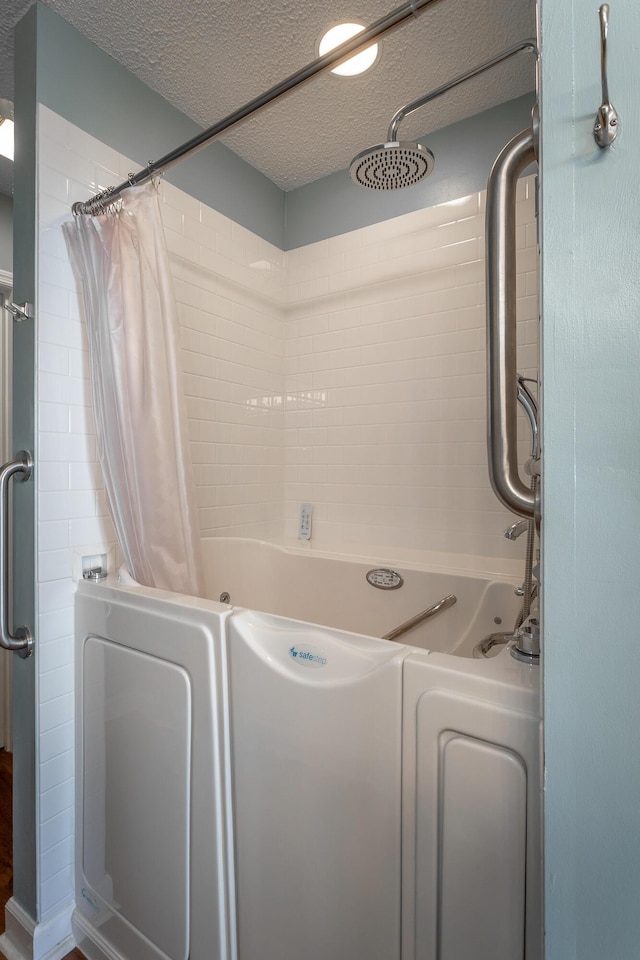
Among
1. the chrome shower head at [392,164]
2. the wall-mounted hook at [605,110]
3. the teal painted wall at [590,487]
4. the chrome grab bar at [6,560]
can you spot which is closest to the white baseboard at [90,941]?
the chrome grab bar at [6,560]

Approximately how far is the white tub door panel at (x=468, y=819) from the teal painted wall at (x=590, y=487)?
0.11 meters

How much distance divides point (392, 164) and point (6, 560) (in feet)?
4.77

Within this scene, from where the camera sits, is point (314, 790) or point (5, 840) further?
point (5, 840)

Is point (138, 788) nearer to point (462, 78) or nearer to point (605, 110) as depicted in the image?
point (605, 110)

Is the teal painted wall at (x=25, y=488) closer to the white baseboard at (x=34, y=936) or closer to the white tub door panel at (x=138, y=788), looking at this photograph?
the white baseboard at (x=34, y=936)

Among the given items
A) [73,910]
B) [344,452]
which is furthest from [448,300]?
[73,910]

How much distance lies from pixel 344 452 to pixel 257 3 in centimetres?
154

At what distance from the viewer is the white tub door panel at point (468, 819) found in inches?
26.5

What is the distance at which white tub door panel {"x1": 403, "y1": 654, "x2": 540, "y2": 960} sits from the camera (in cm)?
67

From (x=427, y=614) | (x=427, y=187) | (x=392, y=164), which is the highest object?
(x=427, y=187)

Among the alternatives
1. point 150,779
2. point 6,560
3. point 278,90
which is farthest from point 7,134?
point 150,779

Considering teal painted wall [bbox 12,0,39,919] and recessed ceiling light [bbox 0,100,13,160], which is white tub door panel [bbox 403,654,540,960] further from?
recessed ceiling light [bbox 0,100,13,160]

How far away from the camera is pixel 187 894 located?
1.07m

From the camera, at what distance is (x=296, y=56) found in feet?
5.14
